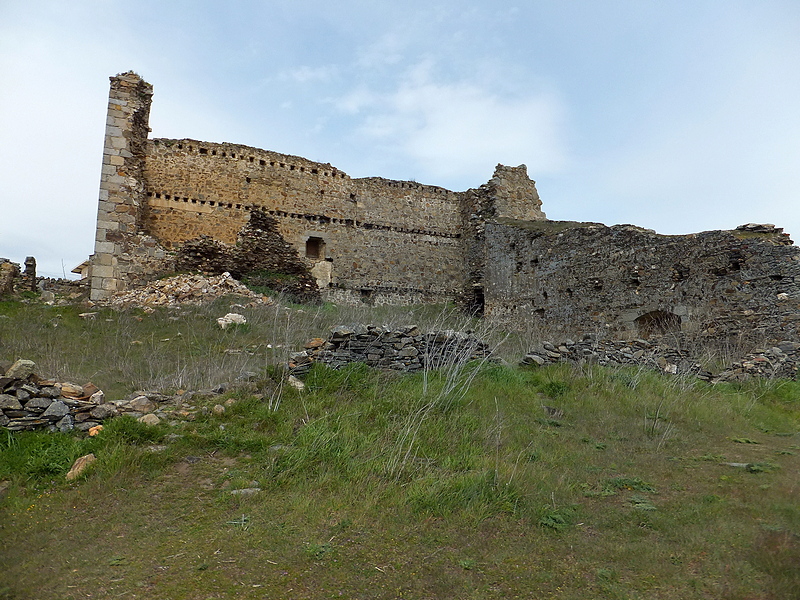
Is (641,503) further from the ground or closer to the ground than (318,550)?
further from the ground

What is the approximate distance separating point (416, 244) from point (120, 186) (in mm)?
8432

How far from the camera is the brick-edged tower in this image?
43.1ft

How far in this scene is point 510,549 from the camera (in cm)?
368

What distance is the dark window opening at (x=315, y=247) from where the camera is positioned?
1662 centimetres

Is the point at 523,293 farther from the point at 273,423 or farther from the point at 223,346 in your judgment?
the point at 273,423

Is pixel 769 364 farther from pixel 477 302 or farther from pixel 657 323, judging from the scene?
pixel 477 302

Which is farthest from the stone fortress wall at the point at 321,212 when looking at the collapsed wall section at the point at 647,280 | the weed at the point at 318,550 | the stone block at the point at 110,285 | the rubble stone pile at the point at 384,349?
the weed at the point at 318,550

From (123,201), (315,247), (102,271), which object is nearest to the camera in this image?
(102,271)

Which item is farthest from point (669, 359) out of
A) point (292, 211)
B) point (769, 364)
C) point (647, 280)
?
point (292, 211)

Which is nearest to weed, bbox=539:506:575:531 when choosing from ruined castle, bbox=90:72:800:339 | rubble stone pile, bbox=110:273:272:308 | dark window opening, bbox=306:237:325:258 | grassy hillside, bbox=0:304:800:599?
grassy hillside, bbox=0:304:800:599

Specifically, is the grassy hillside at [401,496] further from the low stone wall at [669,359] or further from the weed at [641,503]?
the low stone wall at [669,359]

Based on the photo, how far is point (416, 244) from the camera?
1772 cm

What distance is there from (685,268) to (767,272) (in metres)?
1.42

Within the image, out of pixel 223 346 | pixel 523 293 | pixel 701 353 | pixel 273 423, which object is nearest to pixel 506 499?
pixel 273 423
